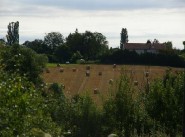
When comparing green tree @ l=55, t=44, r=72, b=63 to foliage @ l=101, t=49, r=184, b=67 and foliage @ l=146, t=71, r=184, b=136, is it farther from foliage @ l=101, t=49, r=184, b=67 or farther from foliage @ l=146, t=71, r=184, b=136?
foliage @ l=146, t=71, r=184, b=136

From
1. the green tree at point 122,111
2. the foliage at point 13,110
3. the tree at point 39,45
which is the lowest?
the green tree at point 122,111

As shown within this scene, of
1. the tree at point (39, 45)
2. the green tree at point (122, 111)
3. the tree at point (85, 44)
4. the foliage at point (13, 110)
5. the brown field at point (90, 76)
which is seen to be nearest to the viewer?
the foliage at point (13, 110)

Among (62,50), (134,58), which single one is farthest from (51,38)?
(134,58)

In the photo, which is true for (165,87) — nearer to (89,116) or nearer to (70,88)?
(89,116)

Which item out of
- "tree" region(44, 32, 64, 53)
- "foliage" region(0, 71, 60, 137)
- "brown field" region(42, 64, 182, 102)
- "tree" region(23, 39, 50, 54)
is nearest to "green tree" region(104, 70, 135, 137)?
"foliage" region(0, 71, 60, 137)

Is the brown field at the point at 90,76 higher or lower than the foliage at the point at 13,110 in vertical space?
lower

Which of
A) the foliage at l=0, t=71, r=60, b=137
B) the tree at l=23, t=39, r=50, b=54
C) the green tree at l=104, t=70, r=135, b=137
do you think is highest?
the tree at l=23, t=39, r=50, b=54

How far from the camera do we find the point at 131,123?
19.9 metres

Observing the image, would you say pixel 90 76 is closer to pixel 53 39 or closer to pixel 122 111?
pixel 122 111

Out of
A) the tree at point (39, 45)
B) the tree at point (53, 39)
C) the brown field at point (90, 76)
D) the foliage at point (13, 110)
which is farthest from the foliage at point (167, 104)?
the tree at point (53, 39)

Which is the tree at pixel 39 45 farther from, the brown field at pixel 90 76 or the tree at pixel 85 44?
the brown field at pixel 90 76

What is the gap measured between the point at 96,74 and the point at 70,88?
23.9ft

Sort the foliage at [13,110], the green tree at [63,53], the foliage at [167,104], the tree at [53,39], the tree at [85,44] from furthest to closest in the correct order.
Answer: the tree at [53,39], the tree at [85,44], the green tree at [63,53], the foliage at [167,104], the foliage at [13,110]

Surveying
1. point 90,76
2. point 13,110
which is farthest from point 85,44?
point 13,110
